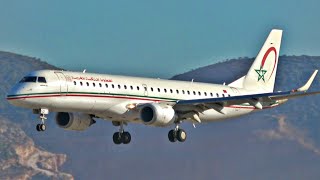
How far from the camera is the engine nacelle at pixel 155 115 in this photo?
84.2 metres

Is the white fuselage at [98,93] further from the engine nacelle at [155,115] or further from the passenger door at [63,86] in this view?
the engine nacelle at [155,115]

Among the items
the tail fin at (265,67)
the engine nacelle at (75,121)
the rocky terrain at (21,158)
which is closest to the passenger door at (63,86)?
the engine nacelle at (75,121)

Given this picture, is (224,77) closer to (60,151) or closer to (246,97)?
(60,151)

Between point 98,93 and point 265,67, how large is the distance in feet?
76.7

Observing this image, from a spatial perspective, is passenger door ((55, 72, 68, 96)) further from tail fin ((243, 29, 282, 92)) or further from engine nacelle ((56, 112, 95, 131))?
tail fin ((243, 29, 282, 92))

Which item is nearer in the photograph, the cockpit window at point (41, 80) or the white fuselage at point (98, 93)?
the white fuselage at point (98, 93)

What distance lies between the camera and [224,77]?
7264 inches

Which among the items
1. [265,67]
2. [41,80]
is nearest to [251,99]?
[265,67]

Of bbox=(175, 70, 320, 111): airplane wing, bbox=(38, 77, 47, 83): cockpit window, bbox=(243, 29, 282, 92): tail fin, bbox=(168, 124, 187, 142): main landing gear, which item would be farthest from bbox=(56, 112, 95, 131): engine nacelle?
bbox=(243, 29, 282, 92): tail fin

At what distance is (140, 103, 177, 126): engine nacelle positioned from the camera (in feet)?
276

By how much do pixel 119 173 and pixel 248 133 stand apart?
1889cm

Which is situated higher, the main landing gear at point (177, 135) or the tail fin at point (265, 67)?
the tail fin at point (265, 67)

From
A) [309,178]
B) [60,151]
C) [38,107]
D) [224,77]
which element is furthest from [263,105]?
[224,77]

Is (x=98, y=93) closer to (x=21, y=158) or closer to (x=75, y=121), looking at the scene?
(x=75, y=121)
